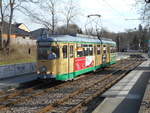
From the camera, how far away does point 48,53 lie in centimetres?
1797

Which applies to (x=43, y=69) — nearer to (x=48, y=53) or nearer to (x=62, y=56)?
(x=48, y=53)

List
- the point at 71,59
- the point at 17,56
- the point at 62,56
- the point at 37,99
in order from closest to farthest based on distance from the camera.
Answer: the point at 37,99 < the point at 62,56 < the point at 71,59 < the point at 17,56

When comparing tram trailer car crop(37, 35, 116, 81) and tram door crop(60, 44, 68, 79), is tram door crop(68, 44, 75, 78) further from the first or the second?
tram door crop(60, 44, 68, 79)

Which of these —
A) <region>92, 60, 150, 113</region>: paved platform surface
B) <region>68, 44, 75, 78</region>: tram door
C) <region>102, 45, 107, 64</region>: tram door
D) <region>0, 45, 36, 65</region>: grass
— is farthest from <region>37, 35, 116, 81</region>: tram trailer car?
<region>0, 45, 36, 65</region>: grass

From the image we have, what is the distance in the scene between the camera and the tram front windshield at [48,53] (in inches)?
703

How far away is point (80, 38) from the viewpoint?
21891mm

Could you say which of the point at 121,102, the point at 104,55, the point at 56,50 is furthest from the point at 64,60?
the point at 104,55

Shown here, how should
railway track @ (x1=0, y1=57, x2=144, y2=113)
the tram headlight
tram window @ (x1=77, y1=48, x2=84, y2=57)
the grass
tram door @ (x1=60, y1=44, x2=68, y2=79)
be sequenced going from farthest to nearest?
the grass, tram window @ (x1=77, y1=48, x2=84, y2=57), tram door @ (x1=60, y1=44, x2=68, y2=79), the tram headlight, railway track @ (x1=0, y1=57, x2=144, y2=113)

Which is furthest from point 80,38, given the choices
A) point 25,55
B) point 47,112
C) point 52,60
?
point 25,55

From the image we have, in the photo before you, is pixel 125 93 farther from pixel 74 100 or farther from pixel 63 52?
pixel 63 52

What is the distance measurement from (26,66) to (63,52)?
806 centimetres

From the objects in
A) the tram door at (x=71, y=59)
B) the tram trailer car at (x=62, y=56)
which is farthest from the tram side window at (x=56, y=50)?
the tram door at (x=71, y=59)

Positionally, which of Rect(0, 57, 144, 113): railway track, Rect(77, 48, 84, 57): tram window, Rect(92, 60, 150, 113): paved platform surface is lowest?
Rect(0, 57, 144, 113): railway track

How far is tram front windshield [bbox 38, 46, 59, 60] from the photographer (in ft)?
58.6
